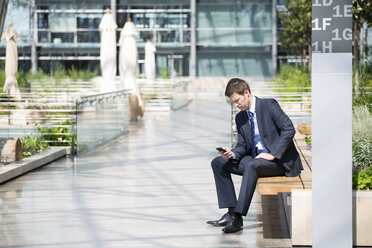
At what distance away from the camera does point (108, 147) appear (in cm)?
1452

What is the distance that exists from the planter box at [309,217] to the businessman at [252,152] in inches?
17.2

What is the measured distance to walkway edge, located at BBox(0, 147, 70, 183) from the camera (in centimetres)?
1005

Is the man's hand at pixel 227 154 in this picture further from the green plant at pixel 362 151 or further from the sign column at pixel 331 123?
the sign column at pixel 331 123

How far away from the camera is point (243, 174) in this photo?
645cm

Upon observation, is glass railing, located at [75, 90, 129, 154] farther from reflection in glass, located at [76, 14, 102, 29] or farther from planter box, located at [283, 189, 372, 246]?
reflection in glass, located at [76, 14, 102, 29]

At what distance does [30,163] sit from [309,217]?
5917 mm

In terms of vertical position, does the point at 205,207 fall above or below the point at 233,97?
below

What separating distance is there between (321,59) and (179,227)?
2.54 metres

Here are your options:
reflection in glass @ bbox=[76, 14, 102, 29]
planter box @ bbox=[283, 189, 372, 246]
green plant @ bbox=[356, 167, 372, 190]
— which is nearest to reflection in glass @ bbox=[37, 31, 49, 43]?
reflection in glass @ bbox=[76, 14, 102, 29]

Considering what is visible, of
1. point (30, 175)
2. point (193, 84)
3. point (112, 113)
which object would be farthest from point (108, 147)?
point (193, 84)

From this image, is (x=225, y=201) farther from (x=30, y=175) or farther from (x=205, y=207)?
(x=30, y=175)

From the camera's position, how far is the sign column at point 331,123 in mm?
5000

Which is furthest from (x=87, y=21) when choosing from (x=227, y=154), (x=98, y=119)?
(x=227, y=154)

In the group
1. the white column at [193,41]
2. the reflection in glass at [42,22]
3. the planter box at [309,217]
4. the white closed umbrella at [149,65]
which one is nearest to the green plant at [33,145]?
the planter box at [309,217]
